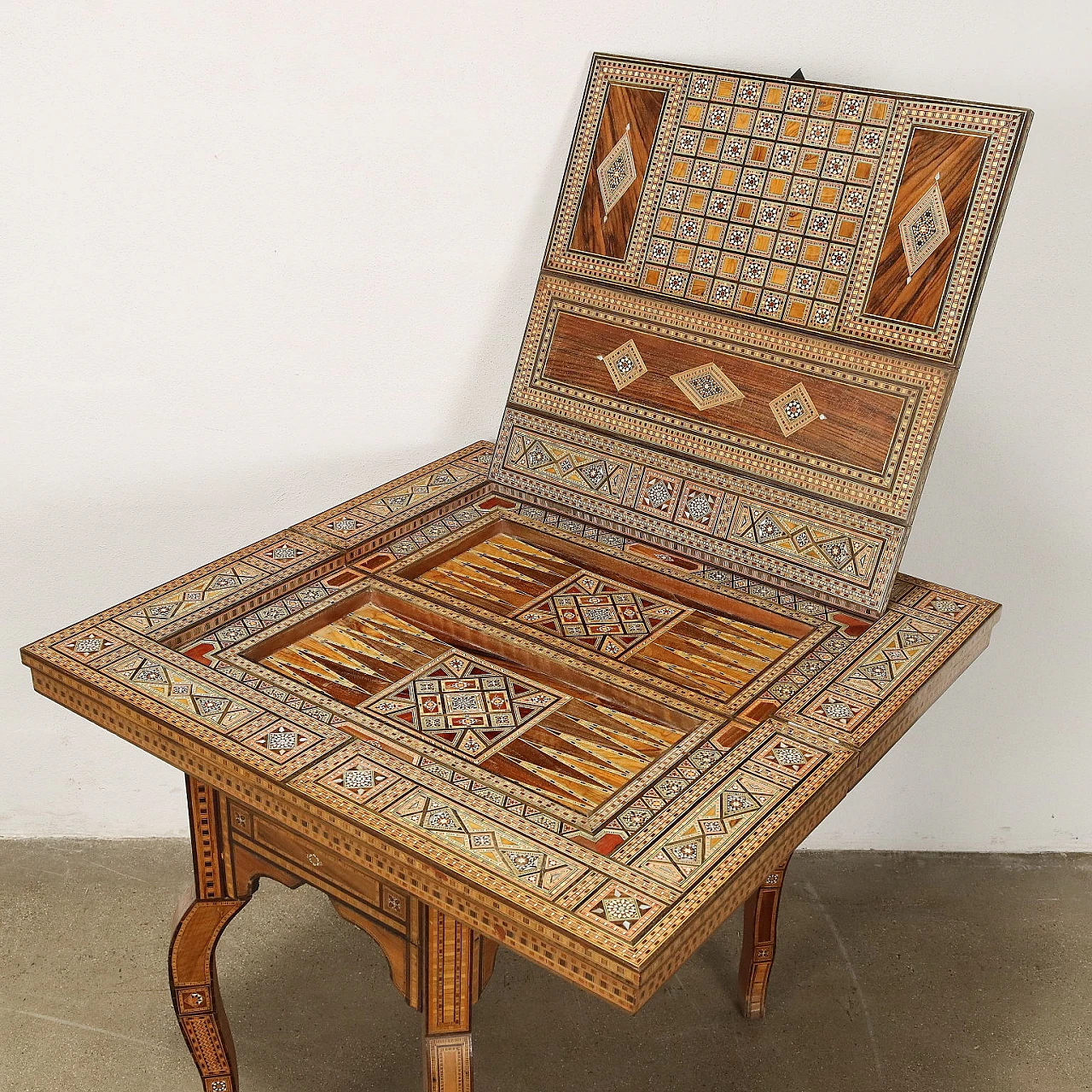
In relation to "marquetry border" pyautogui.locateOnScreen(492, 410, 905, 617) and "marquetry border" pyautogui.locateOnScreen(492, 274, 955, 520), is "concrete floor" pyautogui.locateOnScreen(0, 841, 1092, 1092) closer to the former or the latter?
"marquetry border" pyautogui.locateOnScreen(492, 410, 905, 617)

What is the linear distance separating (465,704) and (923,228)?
969 mm

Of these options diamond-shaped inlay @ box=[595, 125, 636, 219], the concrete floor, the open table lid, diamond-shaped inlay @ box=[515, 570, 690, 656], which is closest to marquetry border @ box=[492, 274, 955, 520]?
the open table lid

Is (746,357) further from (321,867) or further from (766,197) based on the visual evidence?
(321,867)

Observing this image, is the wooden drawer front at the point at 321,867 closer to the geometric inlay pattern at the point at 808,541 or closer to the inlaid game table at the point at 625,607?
the inlaid game table at the point at 625,607

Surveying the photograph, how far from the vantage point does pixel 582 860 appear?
146 cm

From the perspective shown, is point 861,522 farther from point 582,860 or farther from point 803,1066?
point 803,1066

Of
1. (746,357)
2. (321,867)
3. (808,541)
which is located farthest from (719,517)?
(321,867)

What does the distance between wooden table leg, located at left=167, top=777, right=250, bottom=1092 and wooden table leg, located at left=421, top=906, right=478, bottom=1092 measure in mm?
381

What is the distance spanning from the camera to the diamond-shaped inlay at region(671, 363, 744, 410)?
2.12 m

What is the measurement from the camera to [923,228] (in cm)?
197

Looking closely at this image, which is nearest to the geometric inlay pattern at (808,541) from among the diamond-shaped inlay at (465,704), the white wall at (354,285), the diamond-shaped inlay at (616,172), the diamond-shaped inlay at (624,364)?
the diamond-shaped inlay at (624,364)

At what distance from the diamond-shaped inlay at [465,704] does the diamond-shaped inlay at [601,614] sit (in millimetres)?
130

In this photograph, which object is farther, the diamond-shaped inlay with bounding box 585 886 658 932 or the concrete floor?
the concrete floor

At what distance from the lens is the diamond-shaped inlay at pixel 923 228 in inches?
77.0
